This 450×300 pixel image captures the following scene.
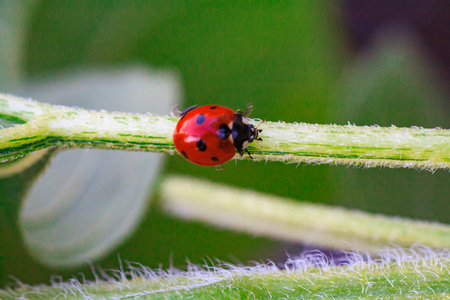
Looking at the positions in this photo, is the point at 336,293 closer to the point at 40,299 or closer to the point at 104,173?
the point at 40,299

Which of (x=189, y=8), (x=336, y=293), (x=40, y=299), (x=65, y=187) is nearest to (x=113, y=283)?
(x=40, y=299)

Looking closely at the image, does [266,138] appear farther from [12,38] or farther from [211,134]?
[12,38]

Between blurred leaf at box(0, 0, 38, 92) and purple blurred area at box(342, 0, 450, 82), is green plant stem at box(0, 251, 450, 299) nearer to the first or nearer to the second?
blurred leaf at box(0, 0, 38, 92)

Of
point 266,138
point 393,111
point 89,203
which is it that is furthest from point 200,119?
point 393,111

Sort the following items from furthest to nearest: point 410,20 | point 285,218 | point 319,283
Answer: point 410,20
point 285,218
point 319,283

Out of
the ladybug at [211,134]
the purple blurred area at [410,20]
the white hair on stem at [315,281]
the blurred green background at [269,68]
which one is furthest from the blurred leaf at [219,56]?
the white hair on stem at [315,281]
